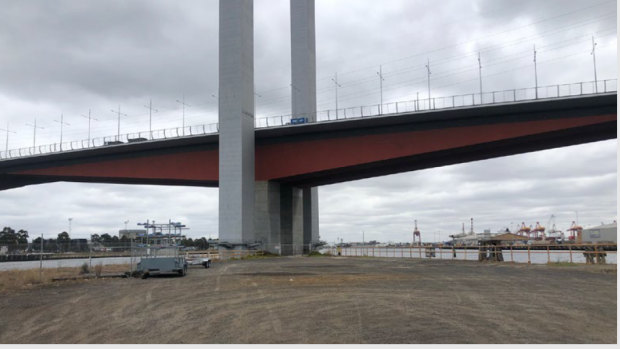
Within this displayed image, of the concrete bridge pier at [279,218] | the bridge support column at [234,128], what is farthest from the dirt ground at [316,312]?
the concrete bridge pier at [279,218]

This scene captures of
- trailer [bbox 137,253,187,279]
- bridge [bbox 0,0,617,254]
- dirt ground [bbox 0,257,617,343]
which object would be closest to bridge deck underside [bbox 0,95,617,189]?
bridge [bbox 0,0,617,254]

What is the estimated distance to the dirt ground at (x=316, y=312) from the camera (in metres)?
12.8

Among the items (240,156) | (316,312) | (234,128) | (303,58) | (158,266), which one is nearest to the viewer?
(316,312)

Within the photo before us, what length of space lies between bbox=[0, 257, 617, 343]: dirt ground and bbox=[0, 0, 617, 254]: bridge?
28.7 meters

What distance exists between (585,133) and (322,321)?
1902 inches

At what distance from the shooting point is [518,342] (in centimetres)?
1184

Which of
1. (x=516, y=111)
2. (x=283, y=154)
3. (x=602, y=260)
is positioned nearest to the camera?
(x=602, y=260)

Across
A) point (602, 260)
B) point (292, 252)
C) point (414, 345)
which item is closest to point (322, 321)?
point (414, 345)

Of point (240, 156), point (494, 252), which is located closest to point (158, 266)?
point (240, 156)

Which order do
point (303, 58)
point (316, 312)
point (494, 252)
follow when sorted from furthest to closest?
1. point (303, 58)
2. point (494, 252)
3. point (316, 312)

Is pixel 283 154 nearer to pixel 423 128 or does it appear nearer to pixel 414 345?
pixel 423 128

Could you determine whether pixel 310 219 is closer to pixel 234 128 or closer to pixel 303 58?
pixel 303 58

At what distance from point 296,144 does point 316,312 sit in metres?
47.4

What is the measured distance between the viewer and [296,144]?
2464 inches
